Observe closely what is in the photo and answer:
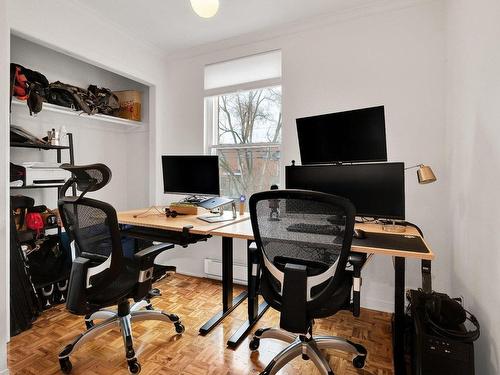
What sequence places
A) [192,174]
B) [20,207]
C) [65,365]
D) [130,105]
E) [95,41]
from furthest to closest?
[130,105] < [192,174] < [95,41] < [20,207] < [65,365]

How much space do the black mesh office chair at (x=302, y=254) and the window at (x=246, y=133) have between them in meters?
1.45

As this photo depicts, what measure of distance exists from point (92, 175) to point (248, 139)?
5.92 feet

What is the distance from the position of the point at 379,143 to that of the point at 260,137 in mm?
1330

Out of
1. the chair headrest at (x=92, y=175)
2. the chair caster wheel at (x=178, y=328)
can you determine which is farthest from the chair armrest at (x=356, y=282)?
the chair headrest at (x=92, y=175)

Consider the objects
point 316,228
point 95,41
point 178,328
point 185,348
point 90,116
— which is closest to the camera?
point 316,228

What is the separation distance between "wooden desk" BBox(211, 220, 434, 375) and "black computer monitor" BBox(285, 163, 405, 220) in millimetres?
159

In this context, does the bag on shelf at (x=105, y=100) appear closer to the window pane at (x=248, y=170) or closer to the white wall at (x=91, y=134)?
the white wall at (x=91, y=134)

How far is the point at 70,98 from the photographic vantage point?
8.48ft

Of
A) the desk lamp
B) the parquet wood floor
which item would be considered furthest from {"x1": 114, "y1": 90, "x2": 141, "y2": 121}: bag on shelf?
the desk lamp

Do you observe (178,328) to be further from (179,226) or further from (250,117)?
(250,117)

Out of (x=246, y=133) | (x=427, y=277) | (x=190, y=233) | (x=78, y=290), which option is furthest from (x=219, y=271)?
(x=427, y=277)

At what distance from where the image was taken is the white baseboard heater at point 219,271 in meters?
2.88

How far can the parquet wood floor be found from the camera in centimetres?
162

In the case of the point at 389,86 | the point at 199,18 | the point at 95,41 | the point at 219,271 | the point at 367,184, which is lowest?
the point at 219,271
